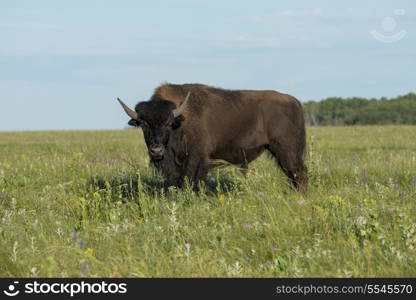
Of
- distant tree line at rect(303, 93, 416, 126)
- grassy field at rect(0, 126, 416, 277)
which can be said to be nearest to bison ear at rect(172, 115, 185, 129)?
grassy field at rect(0, 126, 416, 277)

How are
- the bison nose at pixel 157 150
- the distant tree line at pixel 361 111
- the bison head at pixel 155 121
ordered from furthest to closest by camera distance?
the distant tree line at pixel 361 111, the bison head at pixel 155 121, the bison nose at pixel 157 150

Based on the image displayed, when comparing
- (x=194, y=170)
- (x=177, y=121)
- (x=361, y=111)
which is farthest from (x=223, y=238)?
(x=361, y=111)

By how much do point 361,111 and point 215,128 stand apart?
347ft

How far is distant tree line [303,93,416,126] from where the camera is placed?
103750mm

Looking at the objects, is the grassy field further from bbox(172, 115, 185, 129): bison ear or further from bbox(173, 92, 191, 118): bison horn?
bbox(173, 92, 191, 118): bison horn

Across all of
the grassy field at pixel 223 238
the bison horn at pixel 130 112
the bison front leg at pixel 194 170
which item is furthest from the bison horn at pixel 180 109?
the grassy field at pixel 223 238

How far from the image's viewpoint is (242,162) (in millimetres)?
10328

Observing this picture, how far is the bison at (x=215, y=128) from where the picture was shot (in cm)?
877

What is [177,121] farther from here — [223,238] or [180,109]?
[223,238]

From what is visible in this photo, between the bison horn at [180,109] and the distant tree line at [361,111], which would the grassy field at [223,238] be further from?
the distant tree line at [361,111]

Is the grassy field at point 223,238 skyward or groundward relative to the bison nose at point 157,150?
groundward

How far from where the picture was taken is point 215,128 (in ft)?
32.8

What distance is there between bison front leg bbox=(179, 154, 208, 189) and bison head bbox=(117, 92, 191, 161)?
0.72m

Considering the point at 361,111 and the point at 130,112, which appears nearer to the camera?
the point at 130,112
